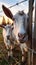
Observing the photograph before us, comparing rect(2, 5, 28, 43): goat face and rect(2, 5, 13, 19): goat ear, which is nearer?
rect(2, 5, 28, 43): goat face

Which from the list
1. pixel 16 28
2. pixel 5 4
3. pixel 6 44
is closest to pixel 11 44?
pixel 6 44

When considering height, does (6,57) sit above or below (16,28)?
below

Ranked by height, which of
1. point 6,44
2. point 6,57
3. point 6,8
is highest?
point 6,8

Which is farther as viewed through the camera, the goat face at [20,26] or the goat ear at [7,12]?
the goat ear at [7,12]

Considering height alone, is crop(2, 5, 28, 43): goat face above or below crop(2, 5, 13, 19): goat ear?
below

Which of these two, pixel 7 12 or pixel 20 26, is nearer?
pixel 20 26

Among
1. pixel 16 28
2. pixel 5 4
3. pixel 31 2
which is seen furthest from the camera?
pixel 5 4

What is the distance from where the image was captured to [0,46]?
2.21 metres

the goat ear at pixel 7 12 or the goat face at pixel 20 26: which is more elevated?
the goat ear at pixel 7 12

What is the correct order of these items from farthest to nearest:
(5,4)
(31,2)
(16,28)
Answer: (5,4), (16,28), (31,2)

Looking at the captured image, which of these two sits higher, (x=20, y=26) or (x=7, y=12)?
(x=7, y=12)

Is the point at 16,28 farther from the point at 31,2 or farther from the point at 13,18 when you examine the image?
the point at 31,2

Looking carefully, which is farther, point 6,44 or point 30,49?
point 6,44

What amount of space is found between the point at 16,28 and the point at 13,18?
0.10 meters
